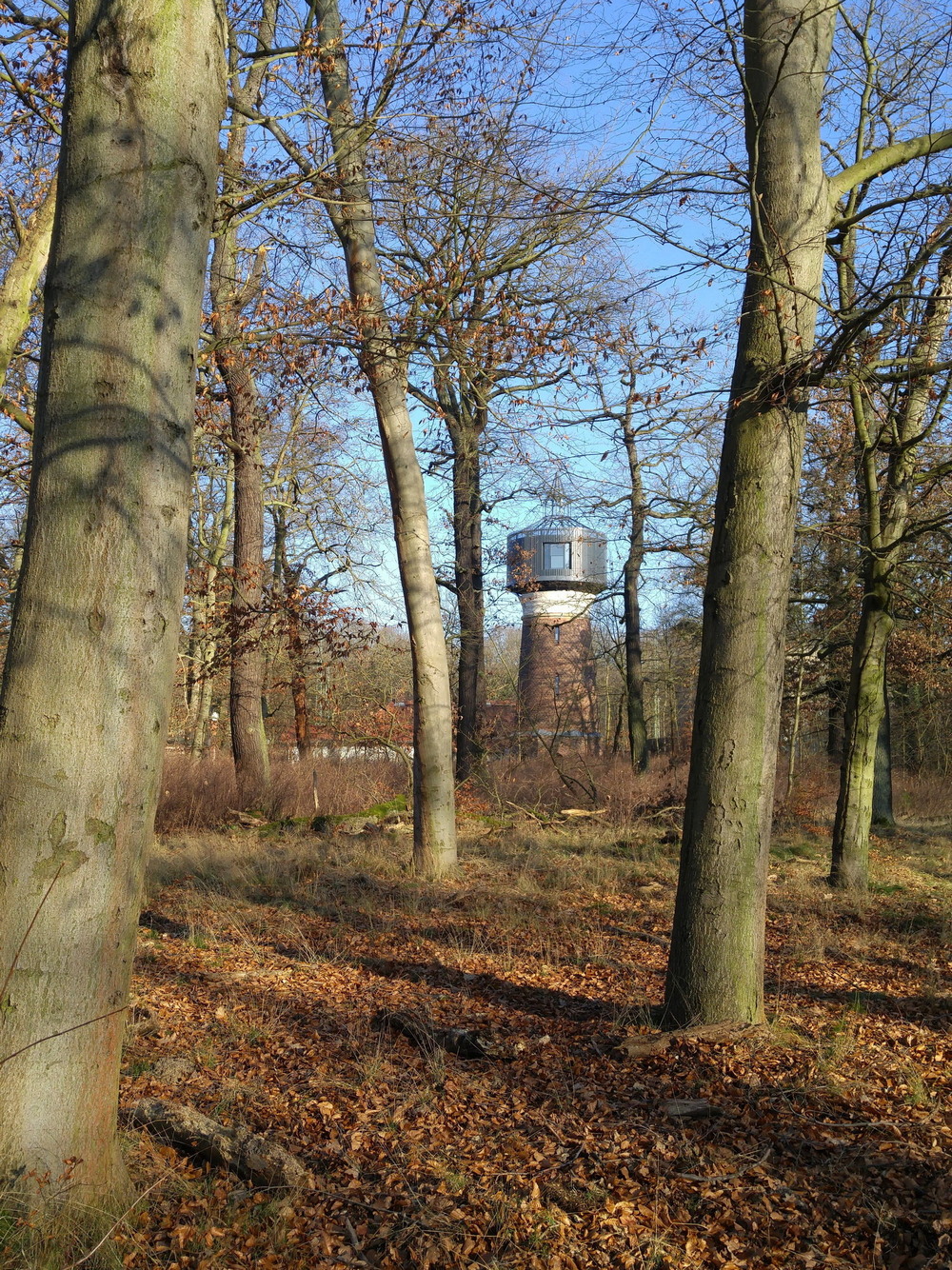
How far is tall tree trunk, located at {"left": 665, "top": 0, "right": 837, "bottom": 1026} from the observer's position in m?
4.54

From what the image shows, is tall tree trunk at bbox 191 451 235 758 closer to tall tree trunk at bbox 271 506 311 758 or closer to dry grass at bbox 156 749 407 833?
tall tree trunk at bbox 271 506 311 758

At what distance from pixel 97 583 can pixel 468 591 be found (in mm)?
15837

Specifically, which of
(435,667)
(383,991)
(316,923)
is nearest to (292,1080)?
(383,991)

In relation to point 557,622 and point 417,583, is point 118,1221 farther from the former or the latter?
point 557,622

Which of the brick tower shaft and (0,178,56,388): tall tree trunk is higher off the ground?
(0,178,56,388): tall tree trunk

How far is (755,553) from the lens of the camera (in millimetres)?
4645

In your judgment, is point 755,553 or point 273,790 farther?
point 273,790

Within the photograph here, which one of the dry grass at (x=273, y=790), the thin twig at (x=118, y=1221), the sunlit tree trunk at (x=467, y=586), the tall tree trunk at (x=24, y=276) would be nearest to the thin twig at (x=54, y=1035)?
the thin twig at (x=118, y=1221)

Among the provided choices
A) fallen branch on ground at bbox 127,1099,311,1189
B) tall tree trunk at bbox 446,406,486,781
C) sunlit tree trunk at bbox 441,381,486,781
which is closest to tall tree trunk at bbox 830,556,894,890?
fallen branch on ground at bbox 127,1099,311,1189

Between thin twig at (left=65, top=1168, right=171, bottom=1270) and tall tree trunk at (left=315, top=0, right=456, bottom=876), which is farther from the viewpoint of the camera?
tall tree trunk at (left=315, top=0, right=456, bottom=876)

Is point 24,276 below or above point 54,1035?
above

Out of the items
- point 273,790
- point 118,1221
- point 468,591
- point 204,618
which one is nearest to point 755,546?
point 118,1221

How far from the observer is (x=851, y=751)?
30.9 feet

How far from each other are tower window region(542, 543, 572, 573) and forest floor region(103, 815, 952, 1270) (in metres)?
25.1
